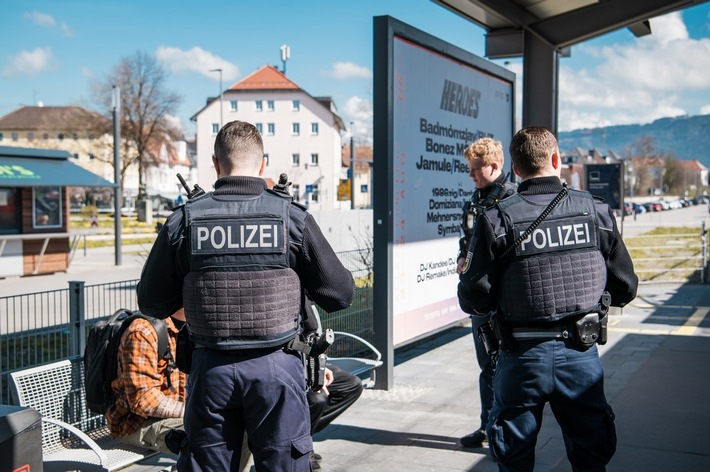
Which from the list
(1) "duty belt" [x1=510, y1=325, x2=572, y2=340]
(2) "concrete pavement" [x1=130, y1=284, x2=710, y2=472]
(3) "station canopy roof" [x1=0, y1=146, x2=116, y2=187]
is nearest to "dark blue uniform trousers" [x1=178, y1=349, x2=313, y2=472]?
(1) "duty belt" [x1=510, y1=325, x2=572, y2=340]

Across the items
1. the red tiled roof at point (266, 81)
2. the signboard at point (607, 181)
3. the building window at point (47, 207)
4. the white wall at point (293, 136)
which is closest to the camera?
the signboard at point (607, 181)

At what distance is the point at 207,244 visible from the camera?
2.99 metres

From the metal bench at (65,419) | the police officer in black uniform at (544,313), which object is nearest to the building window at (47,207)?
the metal bench at (65,419)

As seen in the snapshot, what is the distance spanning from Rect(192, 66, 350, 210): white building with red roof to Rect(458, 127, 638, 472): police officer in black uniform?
7455cm

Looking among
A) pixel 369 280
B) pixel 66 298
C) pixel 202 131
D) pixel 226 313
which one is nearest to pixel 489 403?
pixel 226 313

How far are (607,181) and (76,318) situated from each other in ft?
41.8

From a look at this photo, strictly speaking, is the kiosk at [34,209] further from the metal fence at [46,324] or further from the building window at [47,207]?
the metal fence at [46,324]

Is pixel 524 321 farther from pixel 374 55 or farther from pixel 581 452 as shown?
pixel 374 55

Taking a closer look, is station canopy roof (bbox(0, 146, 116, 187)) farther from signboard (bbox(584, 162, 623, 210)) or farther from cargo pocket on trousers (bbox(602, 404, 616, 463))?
cargo pocket on trousers (bbox(602, 404, 616, 463))

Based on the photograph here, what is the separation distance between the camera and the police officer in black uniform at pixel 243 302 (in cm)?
294

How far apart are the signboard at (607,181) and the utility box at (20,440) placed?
1430 cm

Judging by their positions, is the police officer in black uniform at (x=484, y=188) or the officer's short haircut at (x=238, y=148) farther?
the police officer in black uniform at (x=484, y=188)

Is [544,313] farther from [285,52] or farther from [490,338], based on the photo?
[285,52]

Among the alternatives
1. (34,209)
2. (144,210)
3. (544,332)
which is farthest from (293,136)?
(544,332)
